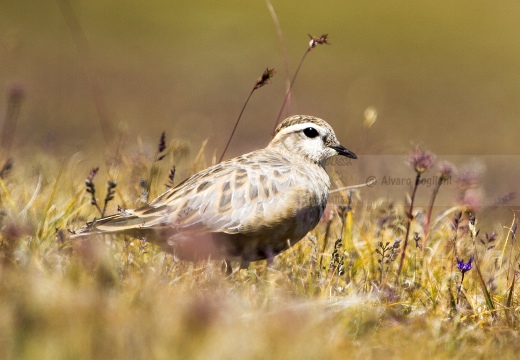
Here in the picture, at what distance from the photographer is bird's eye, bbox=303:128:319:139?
7.77 meters

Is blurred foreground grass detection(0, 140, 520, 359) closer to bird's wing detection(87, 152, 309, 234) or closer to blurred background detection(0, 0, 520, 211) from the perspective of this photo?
bird's wing detection(87, 152, 309, 234)

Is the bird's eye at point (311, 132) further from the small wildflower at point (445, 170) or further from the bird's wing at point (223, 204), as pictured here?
the small wildflower at point (445, 170)

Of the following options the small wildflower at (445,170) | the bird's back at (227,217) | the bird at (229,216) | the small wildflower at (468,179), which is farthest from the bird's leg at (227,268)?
the small wildflower at (468,179)

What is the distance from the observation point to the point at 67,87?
82.8 feet

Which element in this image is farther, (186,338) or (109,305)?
(109,305)

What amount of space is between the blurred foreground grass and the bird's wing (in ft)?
0.95

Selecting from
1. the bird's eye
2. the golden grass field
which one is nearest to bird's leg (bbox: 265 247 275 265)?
the golden grass field

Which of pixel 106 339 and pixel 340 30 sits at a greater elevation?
pixel 340 30

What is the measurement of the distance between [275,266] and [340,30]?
31.1 metres

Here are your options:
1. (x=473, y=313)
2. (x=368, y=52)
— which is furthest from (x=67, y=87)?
(x=473, y=313)

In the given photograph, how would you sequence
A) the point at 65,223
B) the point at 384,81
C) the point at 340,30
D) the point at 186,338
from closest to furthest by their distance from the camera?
the point at 186,338 < the point at 65,223 < the point at 384,81 < the point at 340,30

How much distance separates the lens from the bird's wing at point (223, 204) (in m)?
6.40

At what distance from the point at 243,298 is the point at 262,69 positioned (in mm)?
22211

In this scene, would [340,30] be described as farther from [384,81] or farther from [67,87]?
[67,87]
